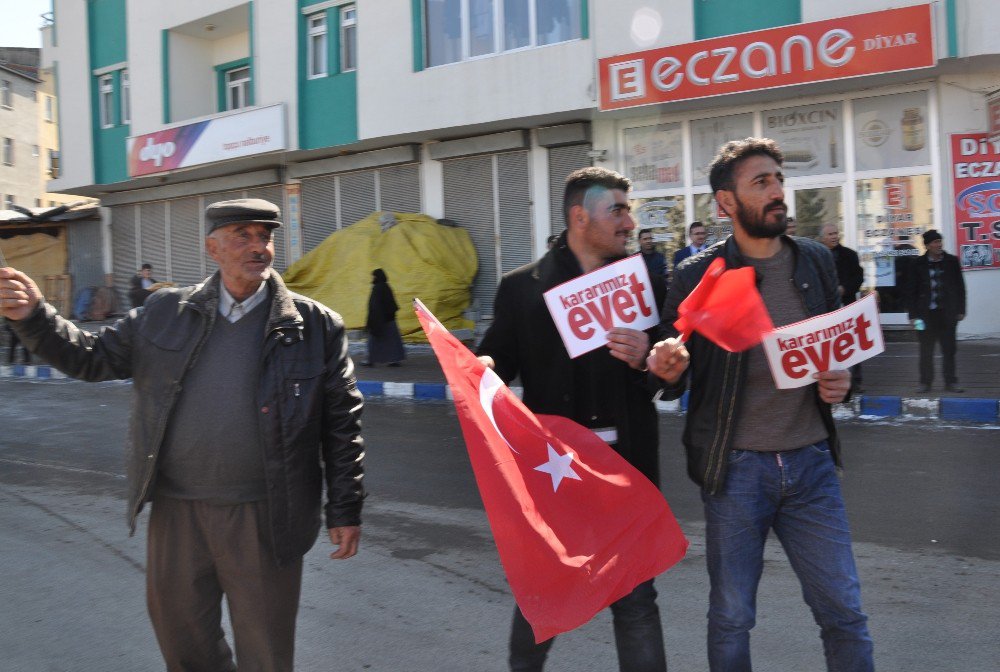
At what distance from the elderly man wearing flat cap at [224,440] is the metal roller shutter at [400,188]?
17887mm

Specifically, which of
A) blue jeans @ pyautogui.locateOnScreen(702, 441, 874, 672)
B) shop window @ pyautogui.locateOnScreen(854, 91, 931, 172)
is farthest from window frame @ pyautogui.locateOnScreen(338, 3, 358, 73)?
blue jeans @ pyautogui.locateOnScreen(702, 441, 874, 672)

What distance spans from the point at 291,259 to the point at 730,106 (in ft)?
37.0

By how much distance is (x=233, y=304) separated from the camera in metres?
3.15

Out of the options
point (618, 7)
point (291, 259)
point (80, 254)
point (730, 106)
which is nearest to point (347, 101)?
point (291, 259)

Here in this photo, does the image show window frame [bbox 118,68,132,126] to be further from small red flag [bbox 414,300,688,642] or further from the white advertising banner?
small red flag [bbox 414,300,688,642]

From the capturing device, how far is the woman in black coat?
587 inches

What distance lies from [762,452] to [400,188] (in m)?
18.7

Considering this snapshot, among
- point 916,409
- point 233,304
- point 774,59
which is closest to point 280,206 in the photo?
point 774,59

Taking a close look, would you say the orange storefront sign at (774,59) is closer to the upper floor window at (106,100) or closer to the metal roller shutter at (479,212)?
the metal roller shutter at (479,212)

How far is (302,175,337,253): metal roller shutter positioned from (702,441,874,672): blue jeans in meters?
20.0

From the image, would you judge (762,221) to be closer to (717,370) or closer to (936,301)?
(717,370)

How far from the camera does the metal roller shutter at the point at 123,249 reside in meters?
27.7

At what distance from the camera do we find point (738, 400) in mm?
2969

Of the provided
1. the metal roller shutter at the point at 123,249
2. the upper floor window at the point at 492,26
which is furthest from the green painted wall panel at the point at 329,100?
the metal roller shutter at the point at 123,249
